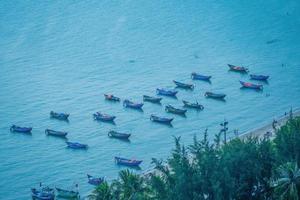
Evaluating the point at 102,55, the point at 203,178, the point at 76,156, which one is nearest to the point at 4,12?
the point at 102,55

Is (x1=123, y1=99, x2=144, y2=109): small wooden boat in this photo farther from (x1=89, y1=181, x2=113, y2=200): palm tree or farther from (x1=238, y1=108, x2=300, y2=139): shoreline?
(x1=89, y1=181, x2=113, y2=200): palm tree

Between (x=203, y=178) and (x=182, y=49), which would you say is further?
(x=182, y=49)

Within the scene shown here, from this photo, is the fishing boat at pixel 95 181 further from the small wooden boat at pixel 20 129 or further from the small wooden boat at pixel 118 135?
the small wooden boat at pixel 20 129

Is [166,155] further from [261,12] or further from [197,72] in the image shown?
[261,12]

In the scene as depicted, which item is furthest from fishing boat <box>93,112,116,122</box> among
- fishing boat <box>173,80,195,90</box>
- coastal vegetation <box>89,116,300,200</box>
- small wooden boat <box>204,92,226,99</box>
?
coastal vegetation <box>89,116,300,200</box>

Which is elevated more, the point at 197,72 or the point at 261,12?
the point at 261,12

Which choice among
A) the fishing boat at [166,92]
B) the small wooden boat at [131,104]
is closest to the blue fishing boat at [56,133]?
the small wooden boat at [131,104]
